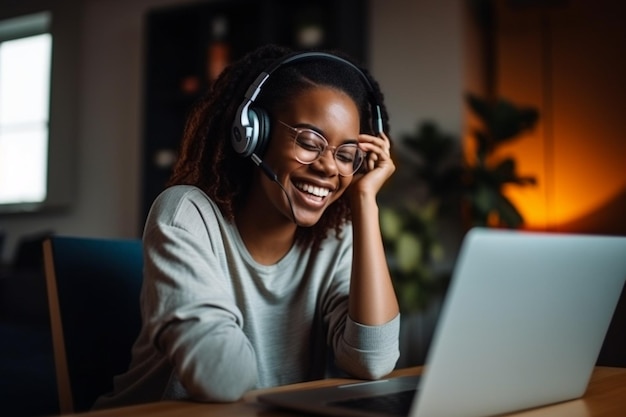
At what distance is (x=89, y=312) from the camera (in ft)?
3.48

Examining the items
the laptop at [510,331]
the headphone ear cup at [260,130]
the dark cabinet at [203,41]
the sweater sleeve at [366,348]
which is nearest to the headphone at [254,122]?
the headphone ear cup at [260,130]

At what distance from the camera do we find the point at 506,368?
604 mm

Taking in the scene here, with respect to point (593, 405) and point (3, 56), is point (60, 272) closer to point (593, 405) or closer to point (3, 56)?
point (593, 405)

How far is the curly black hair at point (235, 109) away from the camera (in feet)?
3.46

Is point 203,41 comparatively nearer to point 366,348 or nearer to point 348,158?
point 348,158

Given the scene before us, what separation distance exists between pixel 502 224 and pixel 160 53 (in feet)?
7.77

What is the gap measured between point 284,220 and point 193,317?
1.11 ft

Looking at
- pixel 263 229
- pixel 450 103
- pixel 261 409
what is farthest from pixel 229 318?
pixel 450 103

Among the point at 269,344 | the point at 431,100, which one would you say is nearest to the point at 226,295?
the point at 269,344

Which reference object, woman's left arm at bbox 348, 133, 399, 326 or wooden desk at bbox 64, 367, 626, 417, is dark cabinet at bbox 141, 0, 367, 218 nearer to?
woman's left arm at bbox 348, 133, 399, 326

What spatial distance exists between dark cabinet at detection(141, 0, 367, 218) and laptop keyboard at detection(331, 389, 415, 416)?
117 inches

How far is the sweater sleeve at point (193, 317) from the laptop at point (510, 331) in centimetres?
8

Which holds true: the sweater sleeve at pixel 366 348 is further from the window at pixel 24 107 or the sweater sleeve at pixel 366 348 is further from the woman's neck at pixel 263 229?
the window at pixel 24 107

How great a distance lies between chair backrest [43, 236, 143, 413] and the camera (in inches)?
40.1
